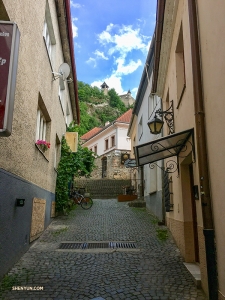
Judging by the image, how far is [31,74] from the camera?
5.84m

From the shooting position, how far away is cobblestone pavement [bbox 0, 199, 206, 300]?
3916 mm

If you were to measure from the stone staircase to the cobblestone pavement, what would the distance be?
11952 millimetres

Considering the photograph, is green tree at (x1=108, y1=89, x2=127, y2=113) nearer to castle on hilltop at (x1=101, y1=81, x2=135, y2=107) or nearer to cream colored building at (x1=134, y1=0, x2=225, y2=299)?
castle on hilltop at (x1=101, y1=81, x2=135, y2=107)

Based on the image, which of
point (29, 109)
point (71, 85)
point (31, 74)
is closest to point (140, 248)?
point (29, 109)

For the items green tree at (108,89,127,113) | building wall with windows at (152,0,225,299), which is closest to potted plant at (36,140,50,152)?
building wall with windows at (152,0,225,299)

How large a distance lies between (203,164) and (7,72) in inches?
110

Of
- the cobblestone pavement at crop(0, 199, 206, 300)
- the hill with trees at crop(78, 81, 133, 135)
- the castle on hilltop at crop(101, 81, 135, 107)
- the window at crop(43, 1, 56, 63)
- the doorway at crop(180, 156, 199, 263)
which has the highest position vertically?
the castle on hilltop at crop(101, 81, 135, 107)

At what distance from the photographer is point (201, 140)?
3.89 m

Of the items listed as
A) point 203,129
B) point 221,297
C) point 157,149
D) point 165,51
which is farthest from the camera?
point 165,51

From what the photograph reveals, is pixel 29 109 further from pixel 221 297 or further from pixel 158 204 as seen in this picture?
pixel 158 204

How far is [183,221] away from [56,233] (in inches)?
153

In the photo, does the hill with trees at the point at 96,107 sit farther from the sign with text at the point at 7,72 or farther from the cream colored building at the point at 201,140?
the sign with text at the point at 7,72

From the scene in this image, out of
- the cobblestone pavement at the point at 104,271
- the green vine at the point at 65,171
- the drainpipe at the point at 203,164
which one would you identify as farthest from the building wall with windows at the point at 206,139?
the green vine at the point at 65,171

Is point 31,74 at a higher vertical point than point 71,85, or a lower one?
lower
